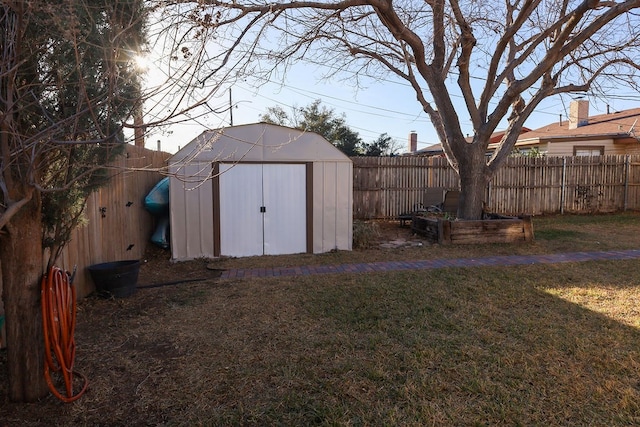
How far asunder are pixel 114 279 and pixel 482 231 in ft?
22.6

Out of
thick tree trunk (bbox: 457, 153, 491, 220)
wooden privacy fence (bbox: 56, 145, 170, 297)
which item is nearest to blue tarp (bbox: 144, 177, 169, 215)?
wooden privacy fence (bbox: 56, 145, 170, 297)

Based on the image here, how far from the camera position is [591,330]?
3.75 metres

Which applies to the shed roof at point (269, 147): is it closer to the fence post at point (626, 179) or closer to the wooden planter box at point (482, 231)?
the wooden planter box at point (482, 231)

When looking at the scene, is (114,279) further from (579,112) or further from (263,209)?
(579,112)

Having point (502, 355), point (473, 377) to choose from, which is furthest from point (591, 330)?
point (473, 377)

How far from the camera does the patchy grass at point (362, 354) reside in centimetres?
251

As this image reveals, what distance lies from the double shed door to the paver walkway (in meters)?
1.09

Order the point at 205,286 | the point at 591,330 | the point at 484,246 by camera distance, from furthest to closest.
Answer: the point at 484,246, the point at 205,286, the point at 591,330

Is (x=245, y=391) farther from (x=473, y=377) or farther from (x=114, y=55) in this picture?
(x=114, y=55)

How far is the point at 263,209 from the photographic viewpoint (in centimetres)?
744

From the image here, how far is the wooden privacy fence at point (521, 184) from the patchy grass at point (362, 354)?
6.49 meters

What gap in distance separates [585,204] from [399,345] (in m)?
13.1

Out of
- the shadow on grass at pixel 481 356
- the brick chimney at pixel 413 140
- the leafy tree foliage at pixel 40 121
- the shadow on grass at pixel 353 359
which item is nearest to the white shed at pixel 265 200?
the shadow on grass at pixel 353 359

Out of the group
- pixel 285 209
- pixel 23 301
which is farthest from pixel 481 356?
pixel 285 209
